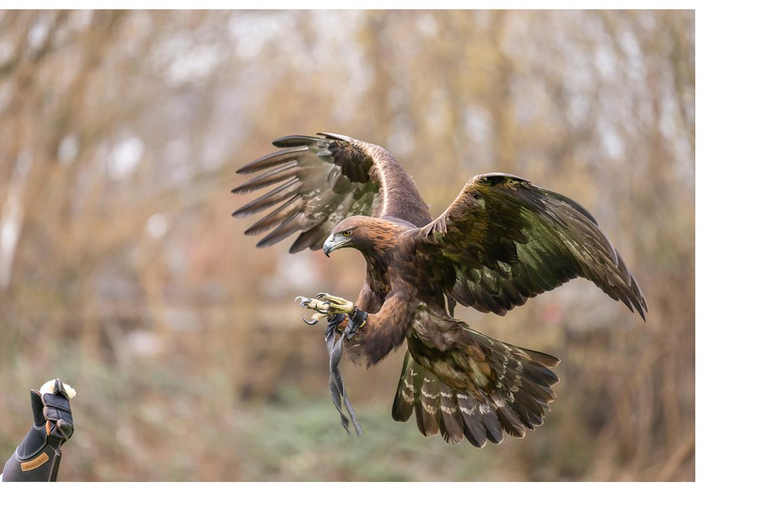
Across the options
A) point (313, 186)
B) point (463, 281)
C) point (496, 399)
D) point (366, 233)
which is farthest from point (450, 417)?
point (313, 186)

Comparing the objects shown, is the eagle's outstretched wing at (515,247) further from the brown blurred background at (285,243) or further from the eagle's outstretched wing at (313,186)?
the brown blurred background at (285,243)

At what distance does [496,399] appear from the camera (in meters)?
3.16

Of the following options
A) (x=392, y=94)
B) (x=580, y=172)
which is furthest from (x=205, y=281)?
(x=580, y=172)

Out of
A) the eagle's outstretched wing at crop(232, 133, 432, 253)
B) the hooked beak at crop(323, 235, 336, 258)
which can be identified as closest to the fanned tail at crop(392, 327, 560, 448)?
the hooked beak at crop(323, 235, 336, 258)

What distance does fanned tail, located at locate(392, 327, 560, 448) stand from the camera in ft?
10.2

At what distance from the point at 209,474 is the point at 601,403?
452 centimetres

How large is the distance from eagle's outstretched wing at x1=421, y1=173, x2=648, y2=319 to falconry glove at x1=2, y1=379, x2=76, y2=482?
1.59m

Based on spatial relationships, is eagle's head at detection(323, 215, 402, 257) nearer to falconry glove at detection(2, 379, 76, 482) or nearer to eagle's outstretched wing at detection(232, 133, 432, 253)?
eagle's outstretched wing at detection(232, 133, 432, 253)

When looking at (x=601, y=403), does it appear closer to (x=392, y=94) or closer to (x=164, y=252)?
(x=392, y=94)

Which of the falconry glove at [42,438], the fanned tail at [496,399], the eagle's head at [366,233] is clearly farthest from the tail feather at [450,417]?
the falconry glove at [42,438]

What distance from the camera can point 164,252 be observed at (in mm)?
10312

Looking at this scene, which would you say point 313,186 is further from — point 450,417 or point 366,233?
point 450,417

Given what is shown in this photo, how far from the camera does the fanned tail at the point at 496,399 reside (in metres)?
3.10

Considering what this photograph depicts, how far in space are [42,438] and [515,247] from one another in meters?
1.98
